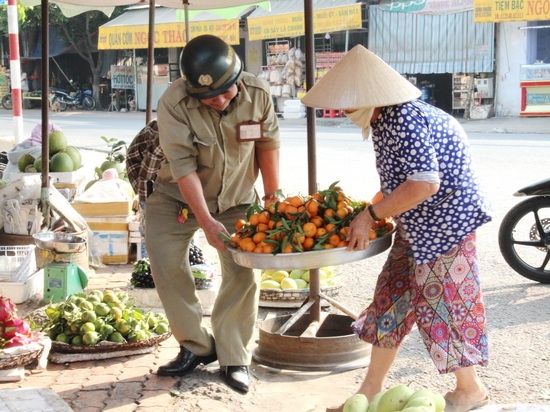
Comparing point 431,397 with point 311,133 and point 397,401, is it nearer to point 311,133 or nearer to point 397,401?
point 397,401

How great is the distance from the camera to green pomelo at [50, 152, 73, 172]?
26.6 ft

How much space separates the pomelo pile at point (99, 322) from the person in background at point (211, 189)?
47cm

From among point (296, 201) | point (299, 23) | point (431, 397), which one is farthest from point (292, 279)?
point (299, 23)

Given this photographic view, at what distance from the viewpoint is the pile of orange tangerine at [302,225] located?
3655 millimetres

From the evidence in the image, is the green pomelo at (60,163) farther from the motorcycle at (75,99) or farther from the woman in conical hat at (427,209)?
the motorcycle at (75,99)

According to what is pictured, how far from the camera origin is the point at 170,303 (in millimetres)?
4426

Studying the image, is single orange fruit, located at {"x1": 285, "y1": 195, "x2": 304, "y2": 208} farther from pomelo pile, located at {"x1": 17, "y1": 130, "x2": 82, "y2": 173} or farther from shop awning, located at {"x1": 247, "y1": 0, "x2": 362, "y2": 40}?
shop awning, located at {"x1": 247, "y1": 0, "x2": 362, "y2": 40}

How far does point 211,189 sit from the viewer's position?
4305mm

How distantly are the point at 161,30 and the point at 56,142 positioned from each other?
1920 cm

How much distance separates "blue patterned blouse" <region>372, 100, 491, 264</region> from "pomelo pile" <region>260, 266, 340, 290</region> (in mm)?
2430

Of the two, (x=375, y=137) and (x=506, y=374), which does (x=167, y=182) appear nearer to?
(x=375, y=137)

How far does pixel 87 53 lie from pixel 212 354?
29764 millimetres

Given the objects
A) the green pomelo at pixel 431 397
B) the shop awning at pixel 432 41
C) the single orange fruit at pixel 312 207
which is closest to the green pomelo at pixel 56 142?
the single orange fruit at pixel 312 207

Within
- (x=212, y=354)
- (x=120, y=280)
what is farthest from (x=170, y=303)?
(x=120, y=280)
